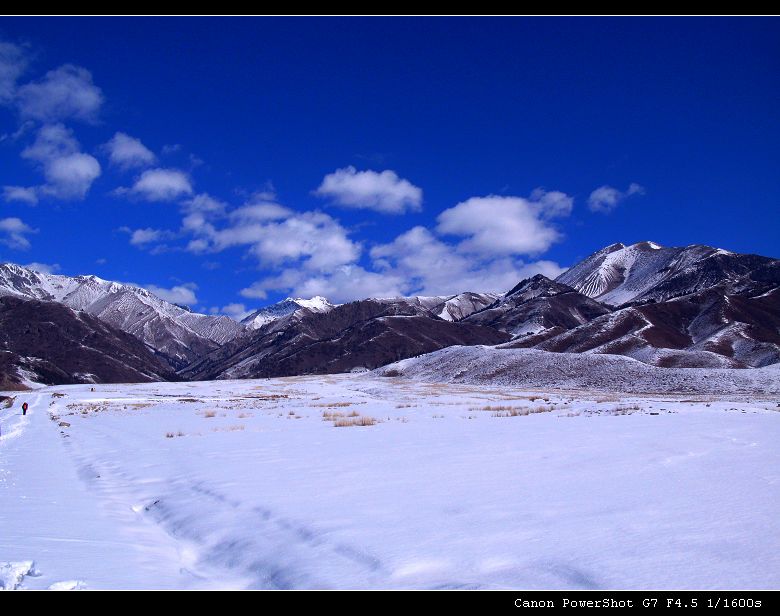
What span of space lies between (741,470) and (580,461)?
2976 mm

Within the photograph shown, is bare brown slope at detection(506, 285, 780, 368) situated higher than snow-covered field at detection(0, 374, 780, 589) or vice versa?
bare brown slope at detection(506, 285, 780, 368)

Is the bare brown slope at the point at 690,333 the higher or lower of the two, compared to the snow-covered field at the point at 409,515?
higher

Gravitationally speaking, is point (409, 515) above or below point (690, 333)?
below

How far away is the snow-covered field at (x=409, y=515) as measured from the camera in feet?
19.2

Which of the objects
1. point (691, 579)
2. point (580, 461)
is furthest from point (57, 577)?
point (580, 461)

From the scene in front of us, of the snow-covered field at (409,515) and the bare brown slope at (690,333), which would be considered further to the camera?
the bare brown slope at (690,333)

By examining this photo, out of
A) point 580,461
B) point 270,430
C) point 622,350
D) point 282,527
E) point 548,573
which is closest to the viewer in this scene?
point 548,573

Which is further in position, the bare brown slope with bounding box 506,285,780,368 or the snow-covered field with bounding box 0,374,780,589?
the bare brown slope with bounding box 506,285,780,368

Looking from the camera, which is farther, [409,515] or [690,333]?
[690,333]

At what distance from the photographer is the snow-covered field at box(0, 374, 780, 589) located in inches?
231

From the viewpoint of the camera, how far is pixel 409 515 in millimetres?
8203
